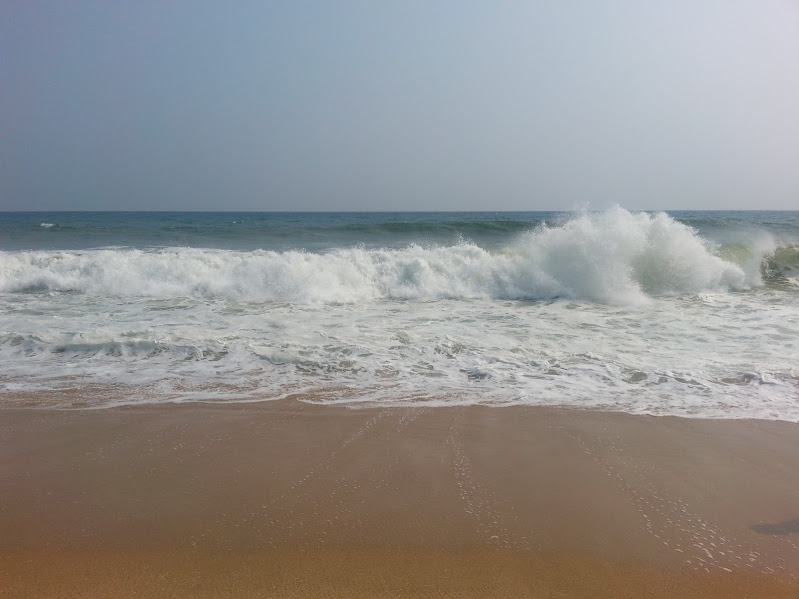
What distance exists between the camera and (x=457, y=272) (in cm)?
1251

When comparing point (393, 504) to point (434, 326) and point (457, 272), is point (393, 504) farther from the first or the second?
point (457, 272)

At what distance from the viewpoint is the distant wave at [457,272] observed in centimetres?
1108

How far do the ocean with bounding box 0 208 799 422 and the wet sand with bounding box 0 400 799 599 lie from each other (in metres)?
0.59

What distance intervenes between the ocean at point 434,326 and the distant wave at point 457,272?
2.1 inches

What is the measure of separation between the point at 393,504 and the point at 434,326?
4.95 meters

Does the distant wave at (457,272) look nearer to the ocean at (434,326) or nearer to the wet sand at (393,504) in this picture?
the ocean at (434,326)

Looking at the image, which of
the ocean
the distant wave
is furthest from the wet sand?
the distant wave

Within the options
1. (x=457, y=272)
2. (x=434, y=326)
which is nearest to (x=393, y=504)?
(x=434, y=326)

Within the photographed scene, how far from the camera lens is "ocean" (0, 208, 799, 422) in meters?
4.84

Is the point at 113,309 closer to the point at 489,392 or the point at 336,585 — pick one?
the point at 489,392

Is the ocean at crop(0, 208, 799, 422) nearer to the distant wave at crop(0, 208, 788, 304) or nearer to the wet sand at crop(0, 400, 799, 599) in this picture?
the distant wave at crop(0, 208, 788, 304)

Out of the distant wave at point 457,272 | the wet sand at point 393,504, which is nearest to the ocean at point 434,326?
the distant wave at point 457,272

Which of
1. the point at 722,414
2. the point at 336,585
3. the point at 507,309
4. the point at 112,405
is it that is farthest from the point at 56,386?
the point at 507,309

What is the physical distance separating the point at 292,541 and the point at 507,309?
24.5ft
